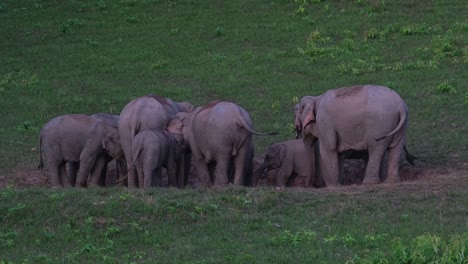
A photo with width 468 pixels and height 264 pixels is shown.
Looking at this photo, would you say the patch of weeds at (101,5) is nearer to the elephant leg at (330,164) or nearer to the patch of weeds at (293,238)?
the elephant leg at (330,164)

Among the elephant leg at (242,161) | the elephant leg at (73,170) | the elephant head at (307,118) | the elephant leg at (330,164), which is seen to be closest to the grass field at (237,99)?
the elephant leg at (73,170)

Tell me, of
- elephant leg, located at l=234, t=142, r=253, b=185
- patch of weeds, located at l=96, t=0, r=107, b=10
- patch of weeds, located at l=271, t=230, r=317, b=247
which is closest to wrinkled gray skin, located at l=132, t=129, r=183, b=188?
elephant leg, located at l=234, t=142, r=253, b=185

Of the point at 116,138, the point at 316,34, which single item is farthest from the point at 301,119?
the point at 316,34

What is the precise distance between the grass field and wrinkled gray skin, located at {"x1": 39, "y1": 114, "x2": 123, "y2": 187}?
78 cm

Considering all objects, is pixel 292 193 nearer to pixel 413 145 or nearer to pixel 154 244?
pixel 154 244

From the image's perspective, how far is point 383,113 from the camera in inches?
623

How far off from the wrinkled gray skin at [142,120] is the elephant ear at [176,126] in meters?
0.15

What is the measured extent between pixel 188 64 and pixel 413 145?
7780mm

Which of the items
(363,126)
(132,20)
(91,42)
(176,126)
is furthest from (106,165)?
(132,20)

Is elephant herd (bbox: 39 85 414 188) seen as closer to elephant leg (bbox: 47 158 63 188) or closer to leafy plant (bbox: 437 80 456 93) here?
elephant leg (bbox: 47 158 63 188)

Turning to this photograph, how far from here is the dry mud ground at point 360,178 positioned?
47.8ft

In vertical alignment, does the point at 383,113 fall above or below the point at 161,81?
above

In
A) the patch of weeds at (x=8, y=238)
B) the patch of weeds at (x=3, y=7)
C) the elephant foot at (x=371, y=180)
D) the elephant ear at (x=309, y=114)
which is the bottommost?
the patch of weeds at (x=3, y=7)

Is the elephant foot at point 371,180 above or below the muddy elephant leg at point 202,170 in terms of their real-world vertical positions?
above
